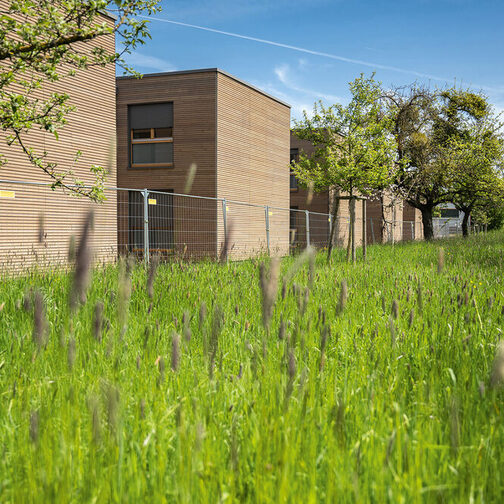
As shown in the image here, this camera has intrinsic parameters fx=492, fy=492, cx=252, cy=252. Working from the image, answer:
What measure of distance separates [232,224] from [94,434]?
812 millimetres

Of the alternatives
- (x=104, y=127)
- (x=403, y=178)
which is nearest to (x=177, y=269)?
(x=104, y=127)

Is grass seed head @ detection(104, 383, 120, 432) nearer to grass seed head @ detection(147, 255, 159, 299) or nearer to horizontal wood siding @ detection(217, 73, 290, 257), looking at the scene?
grass seed head @ detection(147, 255, 159, 299)

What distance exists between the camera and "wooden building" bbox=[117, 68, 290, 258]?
62.6 feet

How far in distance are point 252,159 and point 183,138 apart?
352 centimetres

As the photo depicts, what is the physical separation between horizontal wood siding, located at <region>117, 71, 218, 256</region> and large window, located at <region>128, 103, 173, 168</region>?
0.23m

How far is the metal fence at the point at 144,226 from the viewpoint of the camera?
1058 centimetres

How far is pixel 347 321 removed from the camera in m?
3.54

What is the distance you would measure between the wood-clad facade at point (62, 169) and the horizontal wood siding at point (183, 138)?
15.4 feet

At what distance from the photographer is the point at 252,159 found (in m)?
22.1

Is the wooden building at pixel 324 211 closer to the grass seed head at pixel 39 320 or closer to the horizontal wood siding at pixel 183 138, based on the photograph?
the horizontal wood siding at pixel 183 138

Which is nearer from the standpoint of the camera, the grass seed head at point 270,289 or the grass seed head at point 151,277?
the grass seed head at point 270,289

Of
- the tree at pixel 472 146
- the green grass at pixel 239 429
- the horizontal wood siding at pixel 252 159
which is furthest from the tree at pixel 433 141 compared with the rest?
the green grass at pixel 239 429

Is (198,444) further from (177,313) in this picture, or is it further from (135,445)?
(177,313)

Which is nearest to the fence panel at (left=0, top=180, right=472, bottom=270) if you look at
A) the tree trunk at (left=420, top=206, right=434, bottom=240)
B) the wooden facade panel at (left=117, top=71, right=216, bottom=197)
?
the wooden facade panel at (left=117, top=71, right=216, bottom=197)
